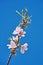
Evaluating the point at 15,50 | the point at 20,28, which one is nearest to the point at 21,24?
the point at 20,28

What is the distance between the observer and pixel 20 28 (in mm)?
329

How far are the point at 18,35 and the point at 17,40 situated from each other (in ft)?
0.08

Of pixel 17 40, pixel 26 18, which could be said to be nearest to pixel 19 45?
pixel 17 40

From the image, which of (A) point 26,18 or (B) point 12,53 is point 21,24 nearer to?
(A) point 26,18

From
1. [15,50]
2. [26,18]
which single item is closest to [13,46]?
[15,50]

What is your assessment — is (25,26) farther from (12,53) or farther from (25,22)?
(12,53)

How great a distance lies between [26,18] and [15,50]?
0.16m

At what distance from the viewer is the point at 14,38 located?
341 millimetres

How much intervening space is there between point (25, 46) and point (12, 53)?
7cm

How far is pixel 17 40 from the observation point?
0.34 meters

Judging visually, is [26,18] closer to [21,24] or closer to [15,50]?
[21,24]

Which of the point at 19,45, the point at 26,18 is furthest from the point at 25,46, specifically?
the point at 26,18

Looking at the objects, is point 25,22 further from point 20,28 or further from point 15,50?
point 15,50

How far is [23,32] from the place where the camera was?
0.34 metres
